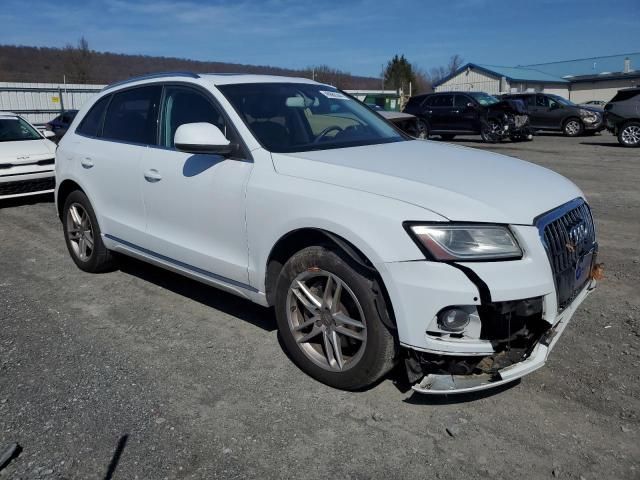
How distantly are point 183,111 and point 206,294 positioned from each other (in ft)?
5.21

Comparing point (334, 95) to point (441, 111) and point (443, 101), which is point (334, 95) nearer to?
point (441, 111)

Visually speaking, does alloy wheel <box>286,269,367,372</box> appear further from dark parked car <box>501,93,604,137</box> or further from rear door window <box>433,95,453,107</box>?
dark parked car <box>501,93,604,137</box>

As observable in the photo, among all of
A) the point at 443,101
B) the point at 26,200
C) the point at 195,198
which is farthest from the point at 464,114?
the point at 195,198

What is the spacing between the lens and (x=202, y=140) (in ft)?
12.0

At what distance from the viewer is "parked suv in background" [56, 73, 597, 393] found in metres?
2.88

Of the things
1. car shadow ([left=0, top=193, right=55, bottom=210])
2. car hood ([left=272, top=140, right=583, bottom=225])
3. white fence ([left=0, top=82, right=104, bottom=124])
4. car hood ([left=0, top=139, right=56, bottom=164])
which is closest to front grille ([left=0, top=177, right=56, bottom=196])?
car shadow ([left=0, top=193, right=55, bottom=210])

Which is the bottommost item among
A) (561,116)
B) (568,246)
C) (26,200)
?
(26,200)

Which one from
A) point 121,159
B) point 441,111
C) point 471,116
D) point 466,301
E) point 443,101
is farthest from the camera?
point 443,101

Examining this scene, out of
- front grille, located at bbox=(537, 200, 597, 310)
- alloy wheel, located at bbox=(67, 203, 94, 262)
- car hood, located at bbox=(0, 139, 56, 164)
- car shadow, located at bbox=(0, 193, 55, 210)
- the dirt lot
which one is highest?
car hood, located at bbox=(0, 139, 56, 164)

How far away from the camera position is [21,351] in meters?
3.95

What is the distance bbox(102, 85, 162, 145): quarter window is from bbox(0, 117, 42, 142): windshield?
18.8 ft

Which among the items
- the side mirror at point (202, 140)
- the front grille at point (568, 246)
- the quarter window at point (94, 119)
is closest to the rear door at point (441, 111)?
the quarter window at point (94, 119)

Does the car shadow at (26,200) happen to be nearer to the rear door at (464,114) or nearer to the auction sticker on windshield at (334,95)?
the auction sticker on windshield at (334,95)

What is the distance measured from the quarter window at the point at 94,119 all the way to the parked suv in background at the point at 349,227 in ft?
1.67
